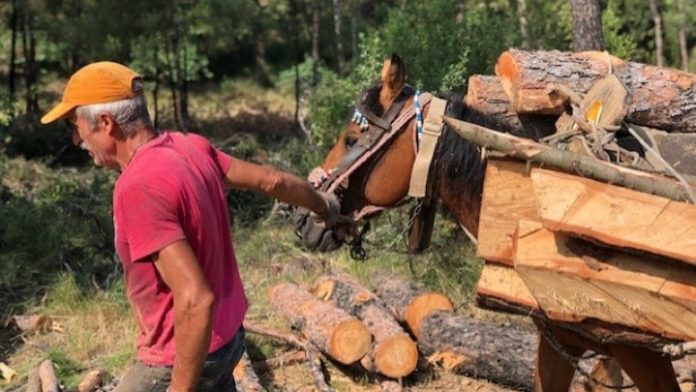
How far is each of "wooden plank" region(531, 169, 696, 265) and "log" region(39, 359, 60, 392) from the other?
3.99m

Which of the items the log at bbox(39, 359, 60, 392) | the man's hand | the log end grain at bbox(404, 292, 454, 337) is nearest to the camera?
the man's hand

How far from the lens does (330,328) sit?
6.04m

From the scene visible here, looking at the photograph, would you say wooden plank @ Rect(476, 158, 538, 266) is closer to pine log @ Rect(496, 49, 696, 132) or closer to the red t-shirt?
pine log @ Rect(496, 49, 696, 132)

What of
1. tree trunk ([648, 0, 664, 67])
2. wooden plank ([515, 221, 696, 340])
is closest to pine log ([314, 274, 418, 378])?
wooden plank ([515, 221, 696, 340])

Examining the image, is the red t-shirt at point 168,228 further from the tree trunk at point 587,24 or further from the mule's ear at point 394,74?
the tree trunk at point 587,24

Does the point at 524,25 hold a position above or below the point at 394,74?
below

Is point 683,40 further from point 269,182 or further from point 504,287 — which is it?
point 269,182

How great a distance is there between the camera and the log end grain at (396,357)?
5836 millimetres

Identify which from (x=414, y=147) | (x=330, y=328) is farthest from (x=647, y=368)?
(x=330, y=328)

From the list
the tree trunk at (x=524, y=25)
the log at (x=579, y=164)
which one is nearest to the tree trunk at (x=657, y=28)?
the tree trunk at (x=524, y=25)

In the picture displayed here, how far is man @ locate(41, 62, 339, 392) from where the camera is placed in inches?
111

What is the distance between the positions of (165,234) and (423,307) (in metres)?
4.02

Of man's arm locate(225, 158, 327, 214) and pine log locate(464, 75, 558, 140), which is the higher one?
pine log locate(464, 75, 558, 140)

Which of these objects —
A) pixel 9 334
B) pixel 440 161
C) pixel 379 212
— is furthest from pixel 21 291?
pixel 440 161
